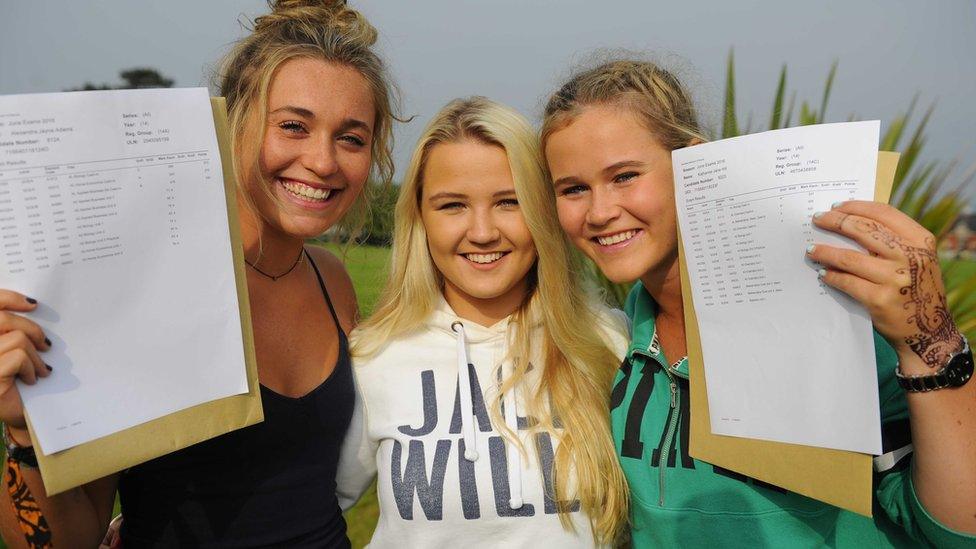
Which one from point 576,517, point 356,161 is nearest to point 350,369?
point 356,161

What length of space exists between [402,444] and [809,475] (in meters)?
1.28

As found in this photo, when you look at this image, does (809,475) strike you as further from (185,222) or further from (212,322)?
(185,222)

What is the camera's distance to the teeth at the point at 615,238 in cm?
211

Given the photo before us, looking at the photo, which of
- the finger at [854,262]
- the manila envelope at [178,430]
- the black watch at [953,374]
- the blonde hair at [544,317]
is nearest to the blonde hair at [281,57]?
the blonde hair at [544,317]

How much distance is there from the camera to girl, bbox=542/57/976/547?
1425 millimetres

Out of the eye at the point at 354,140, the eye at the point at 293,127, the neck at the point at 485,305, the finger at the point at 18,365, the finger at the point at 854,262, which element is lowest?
the neck at the point at 485,305

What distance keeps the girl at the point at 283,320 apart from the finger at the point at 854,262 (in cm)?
149

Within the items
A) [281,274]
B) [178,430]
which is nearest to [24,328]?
[178,430]

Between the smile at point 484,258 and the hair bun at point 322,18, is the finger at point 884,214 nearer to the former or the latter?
the smile at point 484,258

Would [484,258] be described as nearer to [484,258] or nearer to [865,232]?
[484,258]

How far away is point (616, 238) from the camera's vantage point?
2145 mm

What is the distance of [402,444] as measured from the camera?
2311 mm

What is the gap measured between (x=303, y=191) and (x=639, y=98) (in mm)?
1158

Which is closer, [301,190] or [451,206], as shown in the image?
[301,190]
